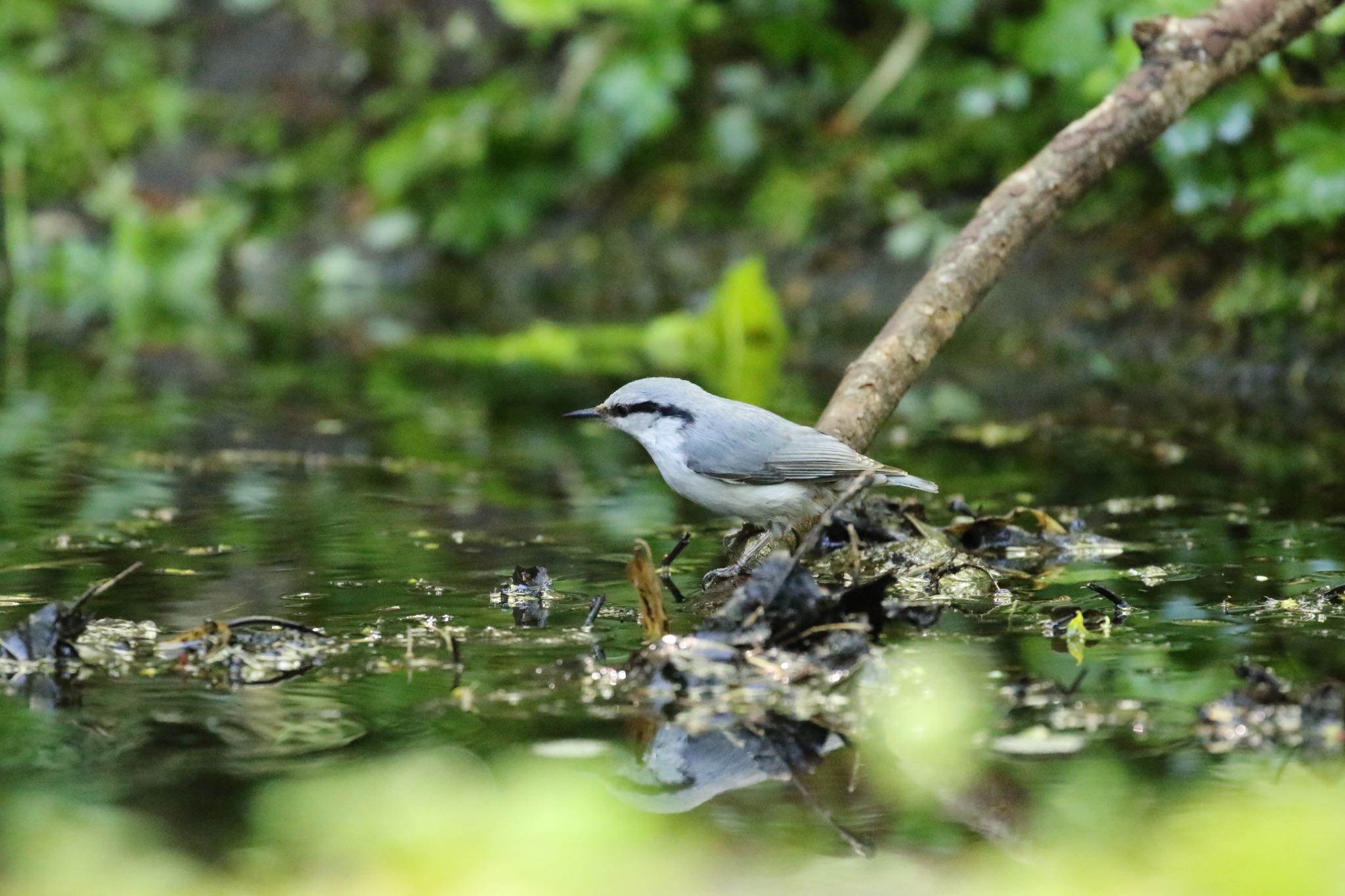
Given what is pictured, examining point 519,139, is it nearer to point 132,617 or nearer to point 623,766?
point 132,617

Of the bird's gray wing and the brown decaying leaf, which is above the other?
the bird's gray wing

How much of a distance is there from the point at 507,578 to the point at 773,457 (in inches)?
28.0

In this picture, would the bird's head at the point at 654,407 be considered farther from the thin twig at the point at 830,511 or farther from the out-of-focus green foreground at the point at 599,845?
the out-of-focus green foreground at the point at 599,845

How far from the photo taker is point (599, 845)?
231 centimetres

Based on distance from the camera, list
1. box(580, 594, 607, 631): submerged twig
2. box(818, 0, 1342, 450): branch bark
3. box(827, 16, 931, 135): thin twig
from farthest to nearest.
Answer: box(827, 16, 931, 135): thin twig, box(818, 0, 1342, 450): branch bark, box(580, 594, 607, 631): submerged twig

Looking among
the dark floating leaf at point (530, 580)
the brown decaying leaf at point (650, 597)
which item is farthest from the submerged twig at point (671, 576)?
the brown decaying leaf at point (650, 597)

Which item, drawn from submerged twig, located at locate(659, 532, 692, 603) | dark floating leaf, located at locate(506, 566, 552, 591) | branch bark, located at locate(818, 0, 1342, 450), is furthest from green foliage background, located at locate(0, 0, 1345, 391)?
dark floating leaf, located at locate(506, 566, 552, 591)

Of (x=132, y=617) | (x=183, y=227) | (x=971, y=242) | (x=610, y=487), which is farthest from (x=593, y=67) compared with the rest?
(x=132, y=617)

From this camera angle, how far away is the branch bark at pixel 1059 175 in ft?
14.5

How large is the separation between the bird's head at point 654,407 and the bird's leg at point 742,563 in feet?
1.13

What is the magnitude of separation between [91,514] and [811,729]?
2873 mm

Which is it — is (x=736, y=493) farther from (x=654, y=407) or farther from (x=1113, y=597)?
(x=1113, y=597)

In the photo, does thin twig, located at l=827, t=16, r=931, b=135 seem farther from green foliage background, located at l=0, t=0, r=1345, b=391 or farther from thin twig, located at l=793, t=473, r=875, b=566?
thin twig, located at l=793, t=473, r=875, b=566

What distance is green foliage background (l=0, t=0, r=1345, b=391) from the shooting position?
794 cm
